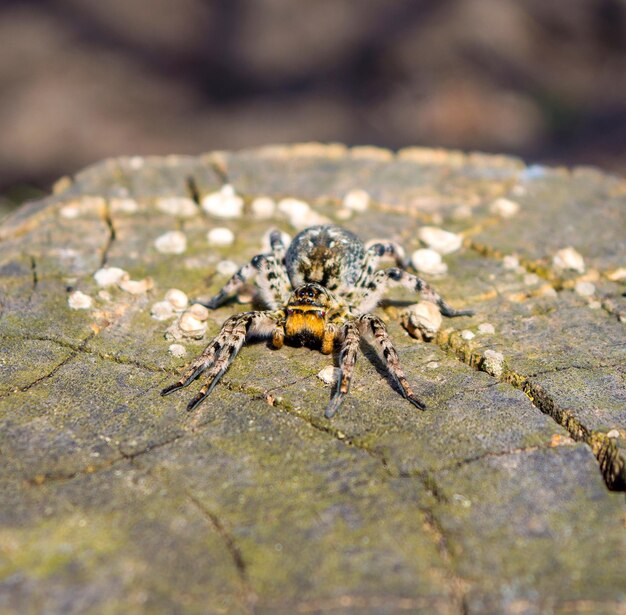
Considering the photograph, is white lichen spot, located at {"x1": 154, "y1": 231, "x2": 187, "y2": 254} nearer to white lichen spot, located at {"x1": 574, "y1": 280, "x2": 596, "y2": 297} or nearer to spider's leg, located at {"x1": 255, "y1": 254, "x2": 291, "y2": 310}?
spider's leg, located at {"x1": 255, "y1": 254, "x2": 291, "y2": 310}

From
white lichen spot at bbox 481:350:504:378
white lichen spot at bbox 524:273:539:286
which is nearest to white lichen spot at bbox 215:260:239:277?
white lichen spot at bbox 481:350:504:378

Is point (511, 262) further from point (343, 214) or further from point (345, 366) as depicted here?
point (345, 366)

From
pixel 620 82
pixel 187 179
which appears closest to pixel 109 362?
pixel 187 179

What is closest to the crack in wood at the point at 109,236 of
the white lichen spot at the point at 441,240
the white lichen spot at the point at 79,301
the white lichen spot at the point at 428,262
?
the white lichen spot at the point at 79,301

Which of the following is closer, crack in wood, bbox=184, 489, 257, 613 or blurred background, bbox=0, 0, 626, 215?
crack in wood, bbox=184, 489, 257, 613

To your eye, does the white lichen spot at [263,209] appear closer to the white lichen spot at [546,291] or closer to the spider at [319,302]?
the spider at [319,302]

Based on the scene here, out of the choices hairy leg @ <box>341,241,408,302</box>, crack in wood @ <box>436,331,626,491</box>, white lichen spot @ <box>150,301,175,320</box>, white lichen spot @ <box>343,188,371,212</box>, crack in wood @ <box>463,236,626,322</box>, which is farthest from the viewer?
white lichen spot @ <box>343,188,371,212</box>

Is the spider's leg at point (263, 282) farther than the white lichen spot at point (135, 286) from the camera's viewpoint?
No

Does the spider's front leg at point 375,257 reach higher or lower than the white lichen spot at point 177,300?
higher
